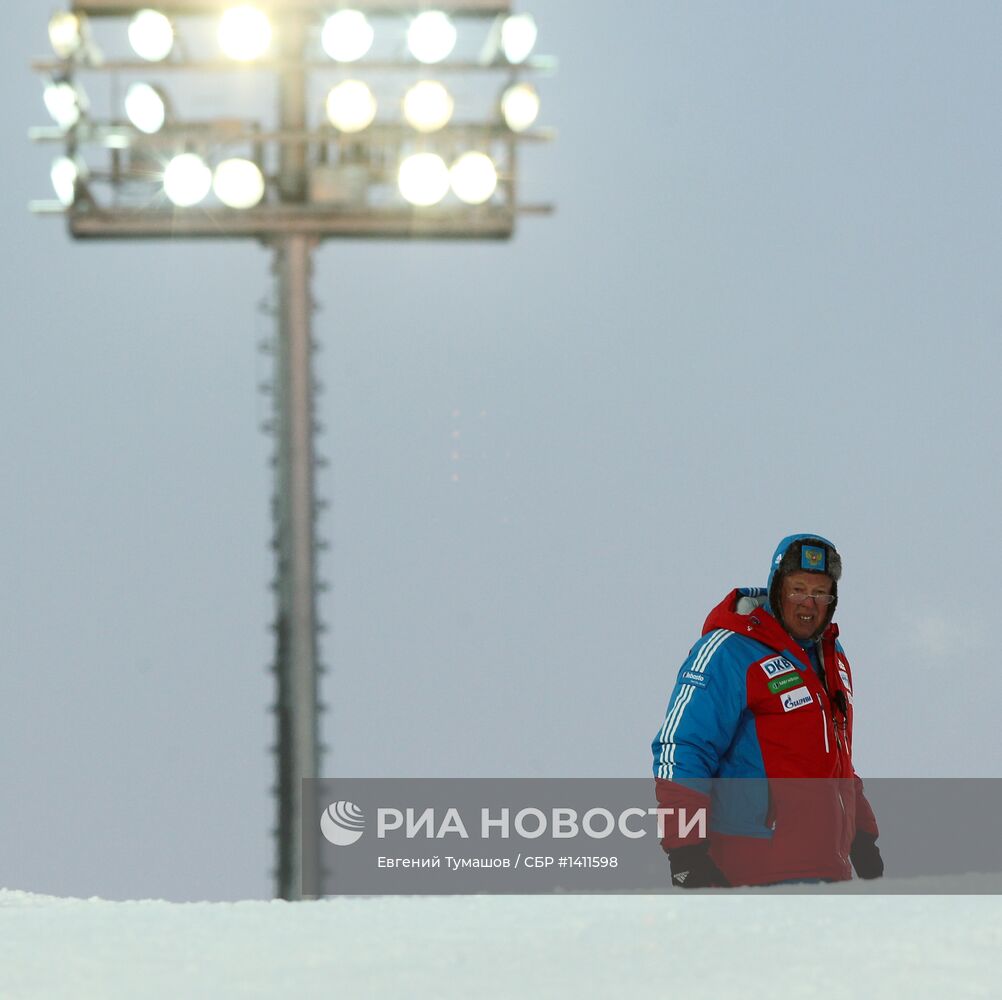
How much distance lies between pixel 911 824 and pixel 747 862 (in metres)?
0.98

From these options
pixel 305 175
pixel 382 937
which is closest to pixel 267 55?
pixel 305 175

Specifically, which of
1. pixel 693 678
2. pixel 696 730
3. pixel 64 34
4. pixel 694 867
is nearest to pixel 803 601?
pixel 693 678

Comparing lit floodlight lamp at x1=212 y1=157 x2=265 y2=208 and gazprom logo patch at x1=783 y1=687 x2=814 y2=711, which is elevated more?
lit floodlight lamp at x1=212 y1=157 x2=265 y2=208

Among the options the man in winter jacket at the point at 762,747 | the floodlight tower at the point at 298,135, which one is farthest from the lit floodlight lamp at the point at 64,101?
the man in winter jacket at the point at 762,747

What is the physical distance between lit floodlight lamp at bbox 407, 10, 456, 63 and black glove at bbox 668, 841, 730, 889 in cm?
502

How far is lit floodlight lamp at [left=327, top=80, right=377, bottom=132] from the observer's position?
7195mm

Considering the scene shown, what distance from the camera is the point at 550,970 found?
1.79 meters

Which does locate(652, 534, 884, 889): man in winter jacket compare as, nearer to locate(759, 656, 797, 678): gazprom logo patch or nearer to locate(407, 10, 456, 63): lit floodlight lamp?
locate(759, 656, 797, 678): gazprom logo patch

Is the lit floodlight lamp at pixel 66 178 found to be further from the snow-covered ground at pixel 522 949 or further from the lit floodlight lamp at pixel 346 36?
the snow-covered ground at pixel 522 949

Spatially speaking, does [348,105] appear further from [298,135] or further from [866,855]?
[866,855]

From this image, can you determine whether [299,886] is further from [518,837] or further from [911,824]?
[911,824]

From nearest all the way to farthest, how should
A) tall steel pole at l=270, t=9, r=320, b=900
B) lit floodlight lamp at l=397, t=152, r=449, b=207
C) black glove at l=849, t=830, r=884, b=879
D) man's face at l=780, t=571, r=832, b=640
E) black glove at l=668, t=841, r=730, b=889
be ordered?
black glove at l=668, t=841, r=730, b=889, man's face at l=780, t=571, r=832, b=640, black glove at l=849, t=830, r=884, b=879, tall steel pole at l=270, t=9, r=320, b=900, lit floodlight lamp at l=397, t=152, r=449, b=207

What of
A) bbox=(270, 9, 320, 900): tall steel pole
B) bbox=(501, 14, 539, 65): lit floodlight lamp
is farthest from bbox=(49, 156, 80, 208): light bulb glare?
bbox=(501, 14, 539, 65): lit floodlight lamp

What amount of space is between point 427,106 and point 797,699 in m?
4.52
